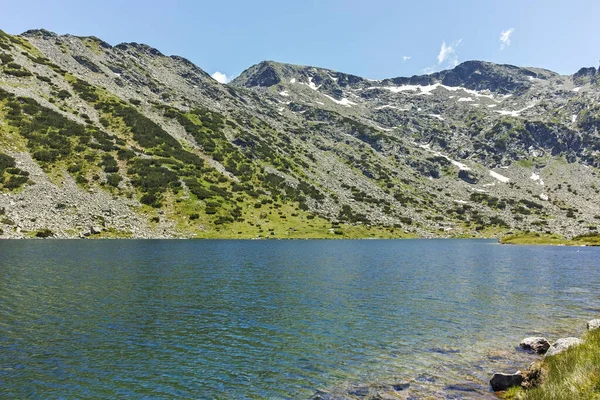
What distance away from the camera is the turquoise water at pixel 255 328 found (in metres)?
15.7

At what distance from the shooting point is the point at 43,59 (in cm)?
17425

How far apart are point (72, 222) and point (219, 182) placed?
5531 centimetres

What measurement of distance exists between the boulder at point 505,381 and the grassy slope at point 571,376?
0.41 meters

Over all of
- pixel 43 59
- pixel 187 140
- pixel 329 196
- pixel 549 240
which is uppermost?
pixel 43 59

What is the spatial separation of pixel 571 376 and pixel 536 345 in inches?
353

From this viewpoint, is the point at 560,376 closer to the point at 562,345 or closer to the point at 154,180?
the point at 562,345

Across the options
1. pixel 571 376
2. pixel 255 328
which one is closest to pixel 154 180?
pixel 255 328

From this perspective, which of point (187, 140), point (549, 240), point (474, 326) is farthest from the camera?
point (187, 140)

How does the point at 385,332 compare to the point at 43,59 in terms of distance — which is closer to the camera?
the point at 385,332

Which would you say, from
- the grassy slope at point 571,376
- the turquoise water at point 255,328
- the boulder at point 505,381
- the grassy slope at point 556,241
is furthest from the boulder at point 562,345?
the grassy slope at point 556,241

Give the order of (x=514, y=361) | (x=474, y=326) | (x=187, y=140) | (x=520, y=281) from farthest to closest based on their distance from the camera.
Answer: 1. (x=187, y=140)
2. (x=520, y=281)
3. (x=474, y=326)
4. (x=514, y=361)

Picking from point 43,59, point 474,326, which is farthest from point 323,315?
point 43,59

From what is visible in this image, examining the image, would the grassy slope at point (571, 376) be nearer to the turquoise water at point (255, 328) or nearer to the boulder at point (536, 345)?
the turquoise water at point (255, 328)

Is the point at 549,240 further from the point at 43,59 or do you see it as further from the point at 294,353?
the point at 43,59
